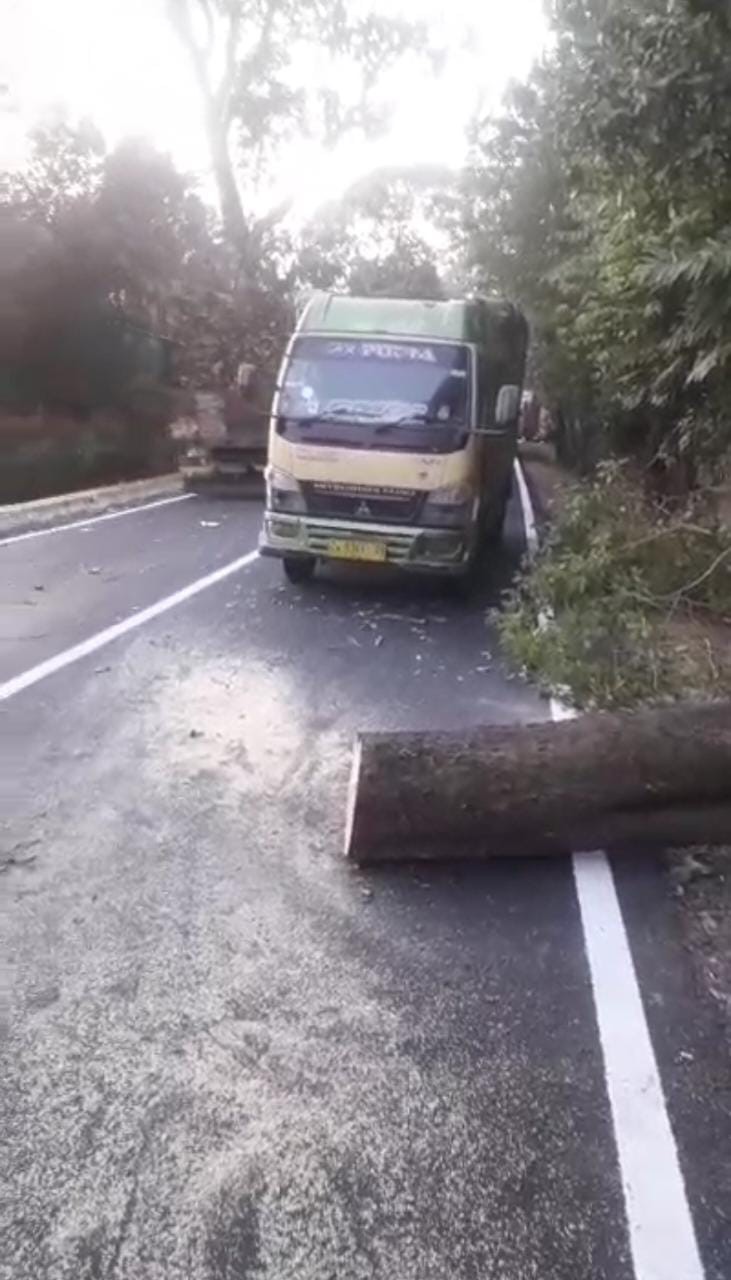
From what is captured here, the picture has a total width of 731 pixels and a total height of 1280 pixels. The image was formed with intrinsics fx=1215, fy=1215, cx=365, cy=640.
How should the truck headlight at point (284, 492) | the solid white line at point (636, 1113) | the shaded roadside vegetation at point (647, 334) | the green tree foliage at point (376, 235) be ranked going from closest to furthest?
the solid white line at point (636, 1113), the shaded roadside vegetation at point (647, 334), the truck headlight at point (284, 492), the green tree foliage at point (376, 235)

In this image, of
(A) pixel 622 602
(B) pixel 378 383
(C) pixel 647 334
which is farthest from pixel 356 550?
(C) pixel 647 334

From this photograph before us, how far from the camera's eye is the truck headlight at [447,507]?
35.3 ft

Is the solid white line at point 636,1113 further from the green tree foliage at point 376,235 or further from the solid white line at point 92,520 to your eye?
the green tree foliage at point 376,235

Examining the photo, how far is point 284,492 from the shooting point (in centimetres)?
1119

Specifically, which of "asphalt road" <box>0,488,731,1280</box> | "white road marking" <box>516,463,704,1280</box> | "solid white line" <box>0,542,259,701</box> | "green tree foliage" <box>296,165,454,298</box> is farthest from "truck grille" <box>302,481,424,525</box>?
"green tree foliage" <box>296,165,454,298</box>

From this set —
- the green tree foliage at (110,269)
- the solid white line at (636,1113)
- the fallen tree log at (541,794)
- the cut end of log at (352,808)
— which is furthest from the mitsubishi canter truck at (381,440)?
the green tree foliage at (110,269)

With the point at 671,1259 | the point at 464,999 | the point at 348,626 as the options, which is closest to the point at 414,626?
the point at 348,626

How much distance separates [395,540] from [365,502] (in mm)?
434

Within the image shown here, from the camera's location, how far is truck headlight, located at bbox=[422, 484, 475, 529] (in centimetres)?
1075

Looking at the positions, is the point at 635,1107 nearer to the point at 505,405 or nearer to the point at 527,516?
the point at 505,405

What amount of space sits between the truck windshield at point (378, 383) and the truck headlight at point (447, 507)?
63 cm

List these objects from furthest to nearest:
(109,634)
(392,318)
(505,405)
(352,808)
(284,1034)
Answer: (505,405)
(392,318)
(109,634)
(352,808)
(284,1034)

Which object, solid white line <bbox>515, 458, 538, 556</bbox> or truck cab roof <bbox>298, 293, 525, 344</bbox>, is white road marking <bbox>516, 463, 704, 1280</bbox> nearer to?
truck cab roof <bbox>298, 293, 525, 344</bbox>

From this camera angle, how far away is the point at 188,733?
274 inches
